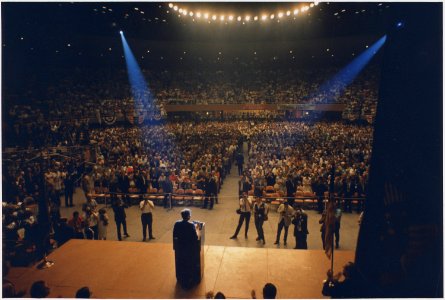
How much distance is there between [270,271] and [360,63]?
38.4 m

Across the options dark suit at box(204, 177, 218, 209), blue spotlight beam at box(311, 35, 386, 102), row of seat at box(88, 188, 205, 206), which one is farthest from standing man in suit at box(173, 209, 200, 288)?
blue spotlight beam at box(311, 35, 386, 102)

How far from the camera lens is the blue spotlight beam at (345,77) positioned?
111 ft

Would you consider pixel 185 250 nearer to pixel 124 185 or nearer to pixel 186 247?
pixel 186 247

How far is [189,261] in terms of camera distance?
4988 millimetres

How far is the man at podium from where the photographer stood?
15.7ft

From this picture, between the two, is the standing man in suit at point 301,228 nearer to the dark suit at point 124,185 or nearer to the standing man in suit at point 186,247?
the standing man in suit at point 186,247

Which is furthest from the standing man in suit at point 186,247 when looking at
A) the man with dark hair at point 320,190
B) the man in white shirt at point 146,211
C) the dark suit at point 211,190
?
the man with dark hair at point 320,190

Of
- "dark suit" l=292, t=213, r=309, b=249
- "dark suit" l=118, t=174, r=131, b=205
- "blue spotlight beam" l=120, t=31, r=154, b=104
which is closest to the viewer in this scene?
"dark suit" l=292, t=213, r=309, b=249

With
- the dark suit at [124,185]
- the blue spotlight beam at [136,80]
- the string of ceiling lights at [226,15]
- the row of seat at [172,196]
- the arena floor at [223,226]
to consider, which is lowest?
the arena floor at [223,226]

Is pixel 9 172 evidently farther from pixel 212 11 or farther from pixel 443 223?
pixel 212 11

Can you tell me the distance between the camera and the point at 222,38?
33.9 m

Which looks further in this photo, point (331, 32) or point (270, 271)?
point (331, 32)

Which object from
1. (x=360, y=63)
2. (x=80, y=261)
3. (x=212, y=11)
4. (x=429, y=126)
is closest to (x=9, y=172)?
(x=80, y=261)

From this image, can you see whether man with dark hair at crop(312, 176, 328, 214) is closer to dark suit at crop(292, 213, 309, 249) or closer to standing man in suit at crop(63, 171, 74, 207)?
dark suit at crop(292, 213, 309, 249)
